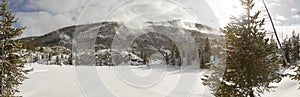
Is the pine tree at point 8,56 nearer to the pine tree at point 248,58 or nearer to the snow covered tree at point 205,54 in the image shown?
the pine tree at point 248,58

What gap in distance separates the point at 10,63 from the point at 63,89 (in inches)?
1205

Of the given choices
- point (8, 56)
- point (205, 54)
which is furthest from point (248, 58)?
point (205, 54)

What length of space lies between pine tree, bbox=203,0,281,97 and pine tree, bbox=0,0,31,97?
40.5 feet

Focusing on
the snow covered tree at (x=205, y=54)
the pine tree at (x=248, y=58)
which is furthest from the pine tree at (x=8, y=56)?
the snow covered tree at (x=205, y=54)

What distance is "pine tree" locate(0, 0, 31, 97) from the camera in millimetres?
17286

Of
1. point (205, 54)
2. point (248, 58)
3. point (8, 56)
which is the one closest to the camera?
point (248, 58)

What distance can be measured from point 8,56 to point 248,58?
1418 centimetres

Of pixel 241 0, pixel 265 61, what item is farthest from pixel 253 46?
pixel 241 0

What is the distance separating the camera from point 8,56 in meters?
17.8

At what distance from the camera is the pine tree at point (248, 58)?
1488 centimetres

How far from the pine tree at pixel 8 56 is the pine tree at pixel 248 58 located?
40.5ft

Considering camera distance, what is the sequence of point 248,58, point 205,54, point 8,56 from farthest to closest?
point 205,54 < point 8,56 < point 248,58

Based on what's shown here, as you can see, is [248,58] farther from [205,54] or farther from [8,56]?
[205,54]

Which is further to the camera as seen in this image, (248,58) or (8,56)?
(8,56)
